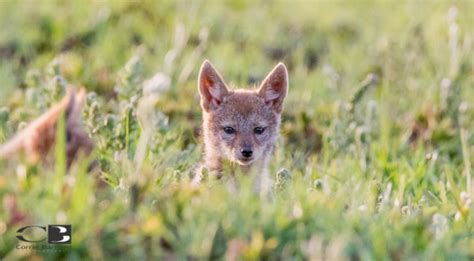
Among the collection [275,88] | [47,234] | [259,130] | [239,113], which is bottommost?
[47,234]

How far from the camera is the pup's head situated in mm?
7051

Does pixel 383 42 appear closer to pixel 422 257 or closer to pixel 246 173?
pixel 246 173

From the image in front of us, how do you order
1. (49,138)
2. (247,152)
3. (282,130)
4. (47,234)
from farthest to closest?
1. (282,130)
2. (247,152)
3. (49,138)
4. (47,234)

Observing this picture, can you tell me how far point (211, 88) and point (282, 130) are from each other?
1.06 meters

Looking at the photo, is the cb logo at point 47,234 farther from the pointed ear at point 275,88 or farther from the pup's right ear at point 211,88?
the pointed ear at point 275,88

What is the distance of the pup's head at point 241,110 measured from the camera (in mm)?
7051

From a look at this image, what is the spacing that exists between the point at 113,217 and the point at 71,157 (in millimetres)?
891

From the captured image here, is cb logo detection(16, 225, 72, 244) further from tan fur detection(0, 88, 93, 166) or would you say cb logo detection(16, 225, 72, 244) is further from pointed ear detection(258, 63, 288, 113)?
pointed ear detection(258, 63, 288, 113)

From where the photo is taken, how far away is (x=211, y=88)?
7.20m

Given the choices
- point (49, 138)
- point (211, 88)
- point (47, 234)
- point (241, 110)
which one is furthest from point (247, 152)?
point (47, 234)

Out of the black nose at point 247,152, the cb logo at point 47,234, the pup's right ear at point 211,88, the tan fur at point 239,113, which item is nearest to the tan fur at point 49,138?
the cb logo at point 47,234

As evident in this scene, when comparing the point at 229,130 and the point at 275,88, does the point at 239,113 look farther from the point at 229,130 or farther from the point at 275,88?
the point at 275,88

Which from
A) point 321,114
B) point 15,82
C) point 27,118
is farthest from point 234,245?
point 15,82

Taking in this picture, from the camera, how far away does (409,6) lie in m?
11.8
